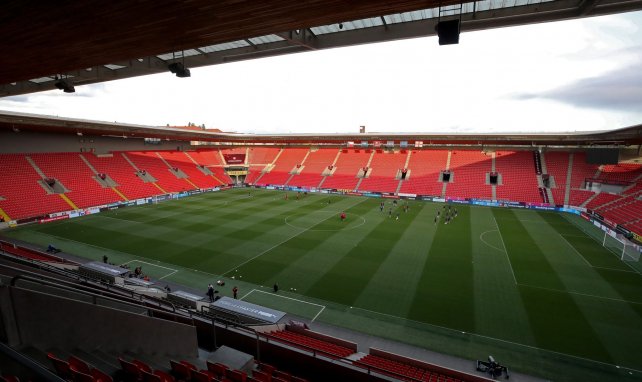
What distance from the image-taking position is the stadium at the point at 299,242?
5977mm

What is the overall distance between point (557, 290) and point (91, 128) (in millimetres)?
46942

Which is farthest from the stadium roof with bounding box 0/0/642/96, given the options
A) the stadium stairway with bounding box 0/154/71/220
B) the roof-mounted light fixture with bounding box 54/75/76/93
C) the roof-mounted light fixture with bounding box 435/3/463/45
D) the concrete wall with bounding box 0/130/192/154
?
the concrete wall with bounding box 0/130/192/154

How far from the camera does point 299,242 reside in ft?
82.3

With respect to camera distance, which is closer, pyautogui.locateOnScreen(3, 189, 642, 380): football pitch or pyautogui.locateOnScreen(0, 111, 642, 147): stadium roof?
pyautogui.locateOnScreen(3, 189, 642, 380): football pitch

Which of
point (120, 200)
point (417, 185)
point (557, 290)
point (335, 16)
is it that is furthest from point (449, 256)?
point (120, 200)

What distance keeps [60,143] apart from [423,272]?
48686 millimetres

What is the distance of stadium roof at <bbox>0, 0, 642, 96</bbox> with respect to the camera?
5.39m

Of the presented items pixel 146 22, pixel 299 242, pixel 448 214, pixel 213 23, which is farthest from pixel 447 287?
pixel 448 214

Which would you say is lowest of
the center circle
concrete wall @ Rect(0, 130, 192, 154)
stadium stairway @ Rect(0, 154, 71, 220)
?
the center circle

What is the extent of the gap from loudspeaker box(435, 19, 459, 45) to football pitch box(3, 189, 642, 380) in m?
11.5

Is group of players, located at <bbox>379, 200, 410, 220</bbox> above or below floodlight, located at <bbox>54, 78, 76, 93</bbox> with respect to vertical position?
below

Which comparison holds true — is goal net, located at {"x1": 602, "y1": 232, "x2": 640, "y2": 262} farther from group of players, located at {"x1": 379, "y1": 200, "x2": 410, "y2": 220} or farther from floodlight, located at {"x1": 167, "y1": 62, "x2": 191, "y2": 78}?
floodlight, located at {"x1": 167, "y1": 62, "x2": 191, "y2": 78}

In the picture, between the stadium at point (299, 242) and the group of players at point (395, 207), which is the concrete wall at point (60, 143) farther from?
the group of players at point (395, 207)

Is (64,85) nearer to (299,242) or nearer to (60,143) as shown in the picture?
(299,242)
